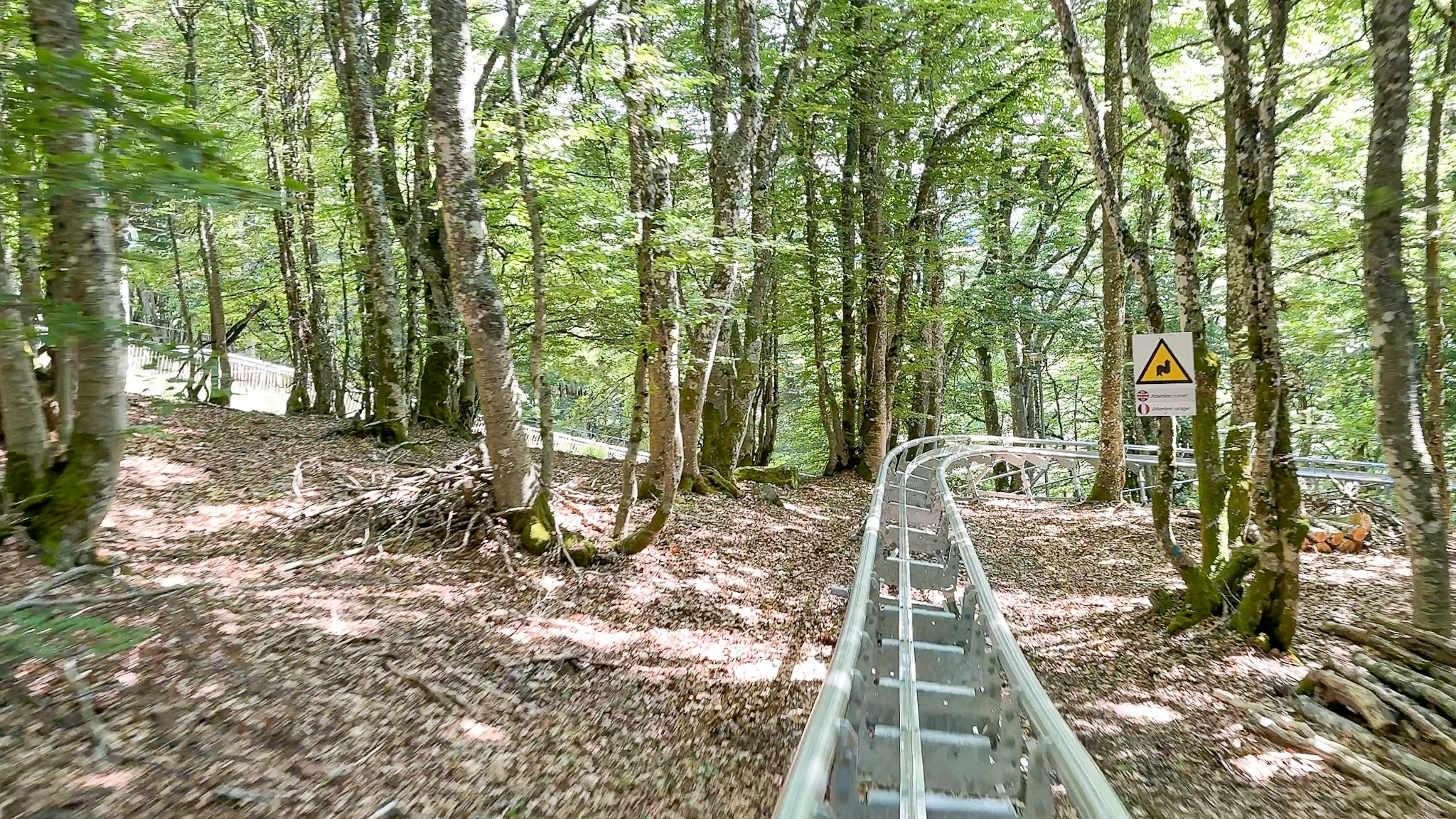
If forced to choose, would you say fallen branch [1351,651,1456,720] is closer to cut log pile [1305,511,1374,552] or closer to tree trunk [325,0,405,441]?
cut log pile [1305,511,1374,552]

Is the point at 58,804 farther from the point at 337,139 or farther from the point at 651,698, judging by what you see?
the point at 337,139

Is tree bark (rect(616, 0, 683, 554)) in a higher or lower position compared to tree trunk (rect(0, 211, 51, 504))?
higher

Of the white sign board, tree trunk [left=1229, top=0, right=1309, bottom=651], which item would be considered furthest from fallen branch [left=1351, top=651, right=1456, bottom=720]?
the white sign board

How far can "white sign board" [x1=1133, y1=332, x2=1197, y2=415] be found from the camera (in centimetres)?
783

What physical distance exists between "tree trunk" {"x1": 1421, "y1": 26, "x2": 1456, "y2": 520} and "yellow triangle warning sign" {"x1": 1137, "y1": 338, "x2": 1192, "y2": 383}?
200 centimetres

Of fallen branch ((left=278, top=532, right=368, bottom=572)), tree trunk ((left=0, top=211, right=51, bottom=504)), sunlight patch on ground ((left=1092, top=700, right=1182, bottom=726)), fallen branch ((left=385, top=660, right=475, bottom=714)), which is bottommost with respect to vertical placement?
sunlight patch on ground ((left=1092, top=700, right=1182, bottom=726))

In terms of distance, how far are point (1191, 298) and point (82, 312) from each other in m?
9.39

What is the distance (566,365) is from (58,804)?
49.1ft

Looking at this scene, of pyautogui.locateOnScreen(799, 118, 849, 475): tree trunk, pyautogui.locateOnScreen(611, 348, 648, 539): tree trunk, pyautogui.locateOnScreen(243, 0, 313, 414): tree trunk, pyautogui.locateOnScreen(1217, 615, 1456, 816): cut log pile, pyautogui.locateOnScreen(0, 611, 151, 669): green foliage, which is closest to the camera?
pyautogui.locateOnScreen(0, 611, 151, 669): green foliage

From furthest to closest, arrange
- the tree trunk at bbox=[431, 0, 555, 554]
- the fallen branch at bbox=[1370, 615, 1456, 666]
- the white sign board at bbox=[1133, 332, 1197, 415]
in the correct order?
1. the white sign board at bbox=[1133, 332, 1197, 415]
2. the tree trunk at bbox=[431, 0, 555, 554]
3. the fallen branch at bbox=[1370, 615, 1456, 666]

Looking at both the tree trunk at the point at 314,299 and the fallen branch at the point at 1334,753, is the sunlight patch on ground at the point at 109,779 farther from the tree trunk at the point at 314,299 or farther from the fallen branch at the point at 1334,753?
the tree trunk at the point at 314,299

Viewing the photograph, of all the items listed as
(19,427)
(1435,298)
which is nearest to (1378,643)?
(1435,298)

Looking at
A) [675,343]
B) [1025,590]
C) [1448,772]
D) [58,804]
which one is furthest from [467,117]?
[1448,772]

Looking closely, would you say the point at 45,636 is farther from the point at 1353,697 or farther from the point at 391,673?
the point at 1353,697
